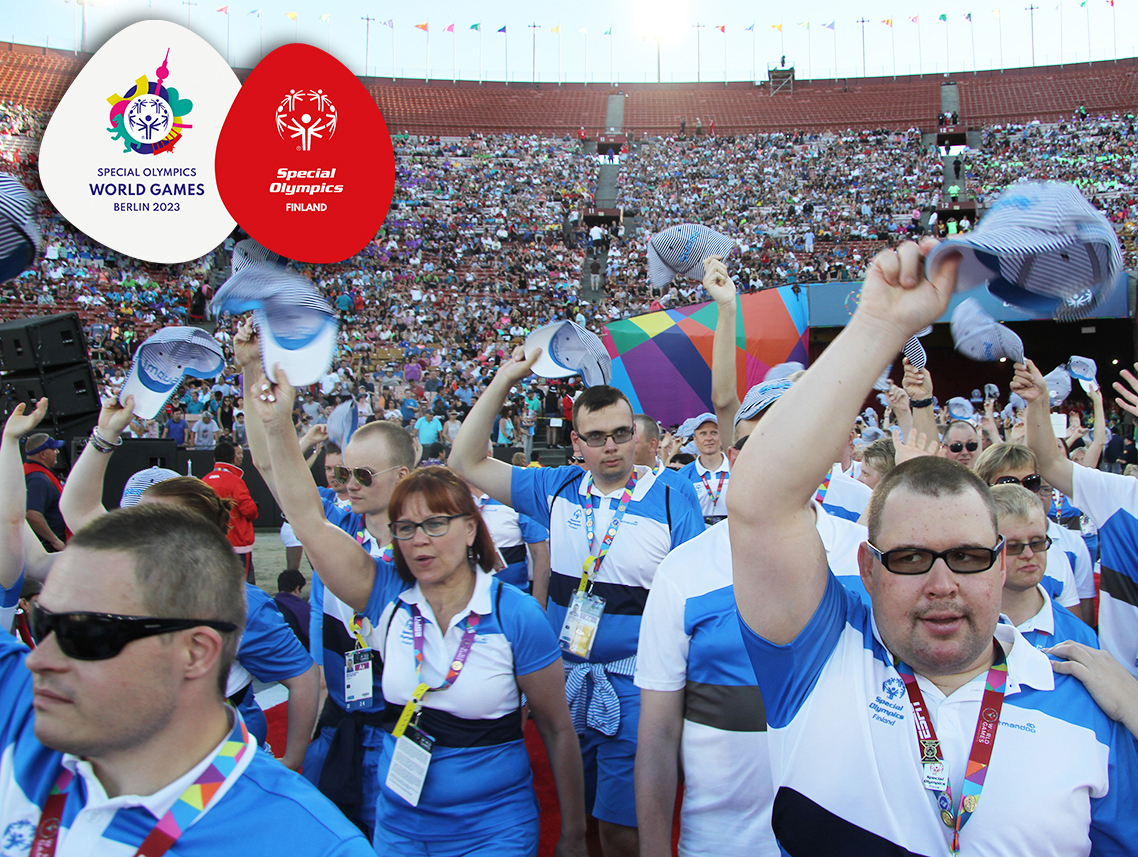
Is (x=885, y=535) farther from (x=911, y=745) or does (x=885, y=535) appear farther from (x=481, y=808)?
(x=481, y=808)

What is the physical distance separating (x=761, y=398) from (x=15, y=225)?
7.46ft

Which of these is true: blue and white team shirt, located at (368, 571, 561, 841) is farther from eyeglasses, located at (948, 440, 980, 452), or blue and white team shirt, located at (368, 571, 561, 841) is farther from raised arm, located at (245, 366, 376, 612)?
eyeglasses, located at (948, 440, 980, 452)

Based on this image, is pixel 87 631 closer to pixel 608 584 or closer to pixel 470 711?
pixel 470 711

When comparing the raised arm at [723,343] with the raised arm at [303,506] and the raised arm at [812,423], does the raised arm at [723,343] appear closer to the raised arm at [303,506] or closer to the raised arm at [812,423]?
the raised arm at [303,506]

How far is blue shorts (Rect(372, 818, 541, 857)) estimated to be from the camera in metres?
2.07

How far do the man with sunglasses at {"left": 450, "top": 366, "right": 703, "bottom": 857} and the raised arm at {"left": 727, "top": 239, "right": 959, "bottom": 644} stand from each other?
168cm

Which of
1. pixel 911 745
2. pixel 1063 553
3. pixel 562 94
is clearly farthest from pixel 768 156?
pixel 911 745

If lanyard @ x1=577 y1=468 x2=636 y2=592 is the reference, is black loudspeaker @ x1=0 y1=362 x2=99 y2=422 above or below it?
above

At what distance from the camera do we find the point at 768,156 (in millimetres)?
34125

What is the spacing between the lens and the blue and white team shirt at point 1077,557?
11.1 ft

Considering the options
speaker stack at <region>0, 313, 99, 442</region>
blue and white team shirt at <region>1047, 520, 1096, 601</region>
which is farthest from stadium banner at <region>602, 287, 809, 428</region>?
blue and white team shirt at <region>1047, 520, 1096, 601</region>

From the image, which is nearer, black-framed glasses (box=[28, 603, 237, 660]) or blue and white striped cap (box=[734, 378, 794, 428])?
black-framed glasses (box=[28, 603, 237, 660])

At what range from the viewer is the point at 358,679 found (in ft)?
8.04

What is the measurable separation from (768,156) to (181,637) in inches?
1435
